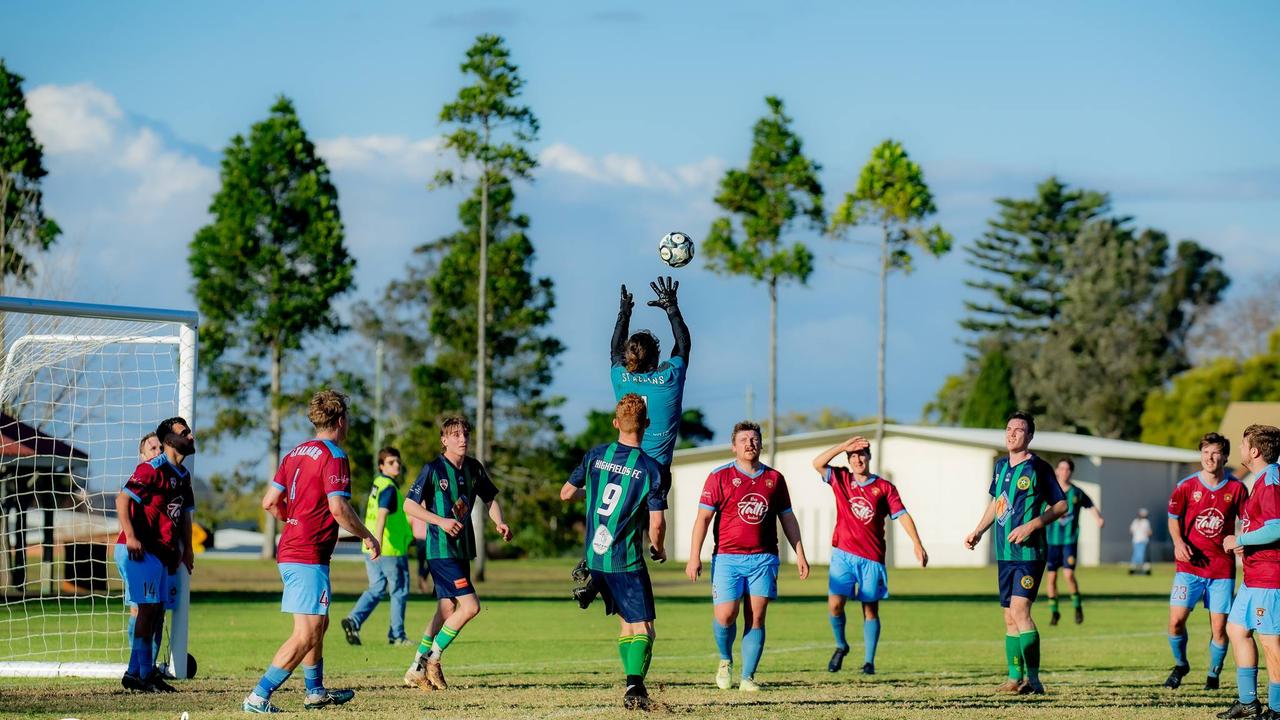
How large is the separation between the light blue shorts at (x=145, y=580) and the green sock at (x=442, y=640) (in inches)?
87.7

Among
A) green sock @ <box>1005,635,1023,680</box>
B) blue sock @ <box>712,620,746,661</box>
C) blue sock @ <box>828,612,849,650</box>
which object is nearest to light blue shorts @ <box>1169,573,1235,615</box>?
green sock @ <box>1005,635,1023,680</box>

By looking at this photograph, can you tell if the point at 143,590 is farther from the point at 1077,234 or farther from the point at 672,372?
the point at 1077,234

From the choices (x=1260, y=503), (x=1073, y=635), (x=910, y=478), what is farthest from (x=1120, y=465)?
(x=1260, y=503)

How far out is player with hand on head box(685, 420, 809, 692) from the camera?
39.6ft

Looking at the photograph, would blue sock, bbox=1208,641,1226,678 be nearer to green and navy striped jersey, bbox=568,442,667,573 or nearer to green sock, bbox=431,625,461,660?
green and navy striped jersey, bbox=568,442,667,573

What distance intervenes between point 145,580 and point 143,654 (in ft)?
1.89

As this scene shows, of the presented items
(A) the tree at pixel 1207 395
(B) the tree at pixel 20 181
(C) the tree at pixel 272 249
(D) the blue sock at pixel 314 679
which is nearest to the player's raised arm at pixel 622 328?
(D) the blue sock at pixel 314 679

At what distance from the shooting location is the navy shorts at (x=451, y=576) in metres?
12.1

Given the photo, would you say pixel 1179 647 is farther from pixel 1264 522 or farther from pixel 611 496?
pixel 611 496

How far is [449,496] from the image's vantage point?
1202 centimetres

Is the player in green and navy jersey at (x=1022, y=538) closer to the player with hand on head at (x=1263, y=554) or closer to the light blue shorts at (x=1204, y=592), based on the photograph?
the light blue shorts at (x=1204, y=592)

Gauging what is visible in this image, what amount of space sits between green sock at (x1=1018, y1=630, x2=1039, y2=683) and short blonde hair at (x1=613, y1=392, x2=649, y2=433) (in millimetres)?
4143

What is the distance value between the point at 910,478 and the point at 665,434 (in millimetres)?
48802

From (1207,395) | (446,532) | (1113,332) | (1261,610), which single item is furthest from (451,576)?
(1113,332)
